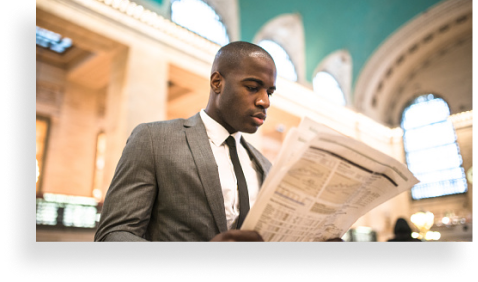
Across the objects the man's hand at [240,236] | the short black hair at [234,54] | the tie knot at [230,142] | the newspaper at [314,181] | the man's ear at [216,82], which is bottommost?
the man's hand at [240,236]

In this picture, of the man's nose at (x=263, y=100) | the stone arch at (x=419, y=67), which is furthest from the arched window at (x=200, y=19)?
the man's nose at (x=263, y=100)

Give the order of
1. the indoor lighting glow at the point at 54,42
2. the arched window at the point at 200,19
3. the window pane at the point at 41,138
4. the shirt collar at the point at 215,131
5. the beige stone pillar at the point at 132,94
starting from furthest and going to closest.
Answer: the window pane at the point at 41,138
the indoor lighting glow at the point at 54,42
the arched window at the point at 200,19
the beige stone pillar at the point at 132,94
the shirt collar at the point at 215,131

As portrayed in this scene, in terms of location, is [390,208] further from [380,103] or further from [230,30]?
[230,30]

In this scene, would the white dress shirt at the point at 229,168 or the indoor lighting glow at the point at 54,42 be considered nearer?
the white dress shirt at the point at 229,168

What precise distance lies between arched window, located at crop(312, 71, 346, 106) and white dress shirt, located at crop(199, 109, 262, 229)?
10.1 m

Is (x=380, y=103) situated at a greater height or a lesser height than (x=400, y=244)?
greater

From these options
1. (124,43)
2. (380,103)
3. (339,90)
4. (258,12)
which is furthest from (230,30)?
(380,103)

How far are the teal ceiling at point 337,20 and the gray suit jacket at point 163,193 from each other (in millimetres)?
6359

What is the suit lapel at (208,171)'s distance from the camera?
112 cm

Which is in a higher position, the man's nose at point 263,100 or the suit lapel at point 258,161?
the man's nose at point 263,100

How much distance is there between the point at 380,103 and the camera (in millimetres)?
14414

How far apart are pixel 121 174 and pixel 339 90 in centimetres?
1221

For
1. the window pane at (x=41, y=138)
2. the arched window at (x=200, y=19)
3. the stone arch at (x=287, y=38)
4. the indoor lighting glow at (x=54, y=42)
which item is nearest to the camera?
the arched window at (x=200, y=19)

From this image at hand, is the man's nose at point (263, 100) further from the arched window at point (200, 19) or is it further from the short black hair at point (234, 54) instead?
the arched window at point (200, 19)
